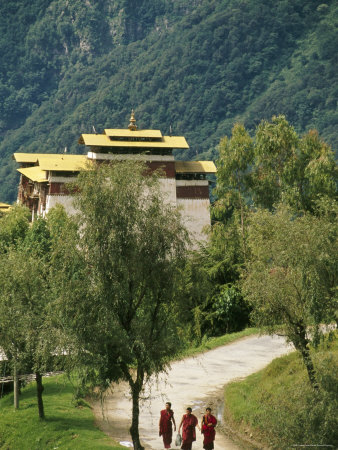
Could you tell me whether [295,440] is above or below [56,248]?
below

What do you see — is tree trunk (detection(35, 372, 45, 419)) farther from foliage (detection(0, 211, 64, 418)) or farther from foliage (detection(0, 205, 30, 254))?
foliage (detection(0, 205, 30, 254))

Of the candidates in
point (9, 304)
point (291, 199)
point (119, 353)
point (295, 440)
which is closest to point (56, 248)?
point (119, 353)

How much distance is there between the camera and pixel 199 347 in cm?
3912

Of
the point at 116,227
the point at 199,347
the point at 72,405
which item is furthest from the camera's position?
the point at 199,347

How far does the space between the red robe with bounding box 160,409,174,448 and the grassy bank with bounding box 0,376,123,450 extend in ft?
4.66

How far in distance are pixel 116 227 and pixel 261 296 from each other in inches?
211

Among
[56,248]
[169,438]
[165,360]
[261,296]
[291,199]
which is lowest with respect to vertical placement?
[169,438]

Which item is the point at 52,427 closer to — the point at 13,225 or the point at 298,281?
the point at 298,281

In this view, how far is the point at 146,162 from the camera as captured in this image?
7350 cm

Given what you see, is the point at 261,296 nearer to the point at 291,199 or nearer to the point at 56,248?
the point at 56,248

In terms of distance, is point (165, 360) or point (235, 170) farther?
point (235, 170)

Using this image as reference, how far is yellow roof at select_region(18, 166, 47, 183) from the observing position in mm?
74012

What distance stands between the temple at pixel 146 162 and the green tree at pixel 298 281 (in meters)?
42.9

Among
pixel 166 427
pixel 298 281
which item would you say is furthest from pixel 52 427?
pixel 298 281
